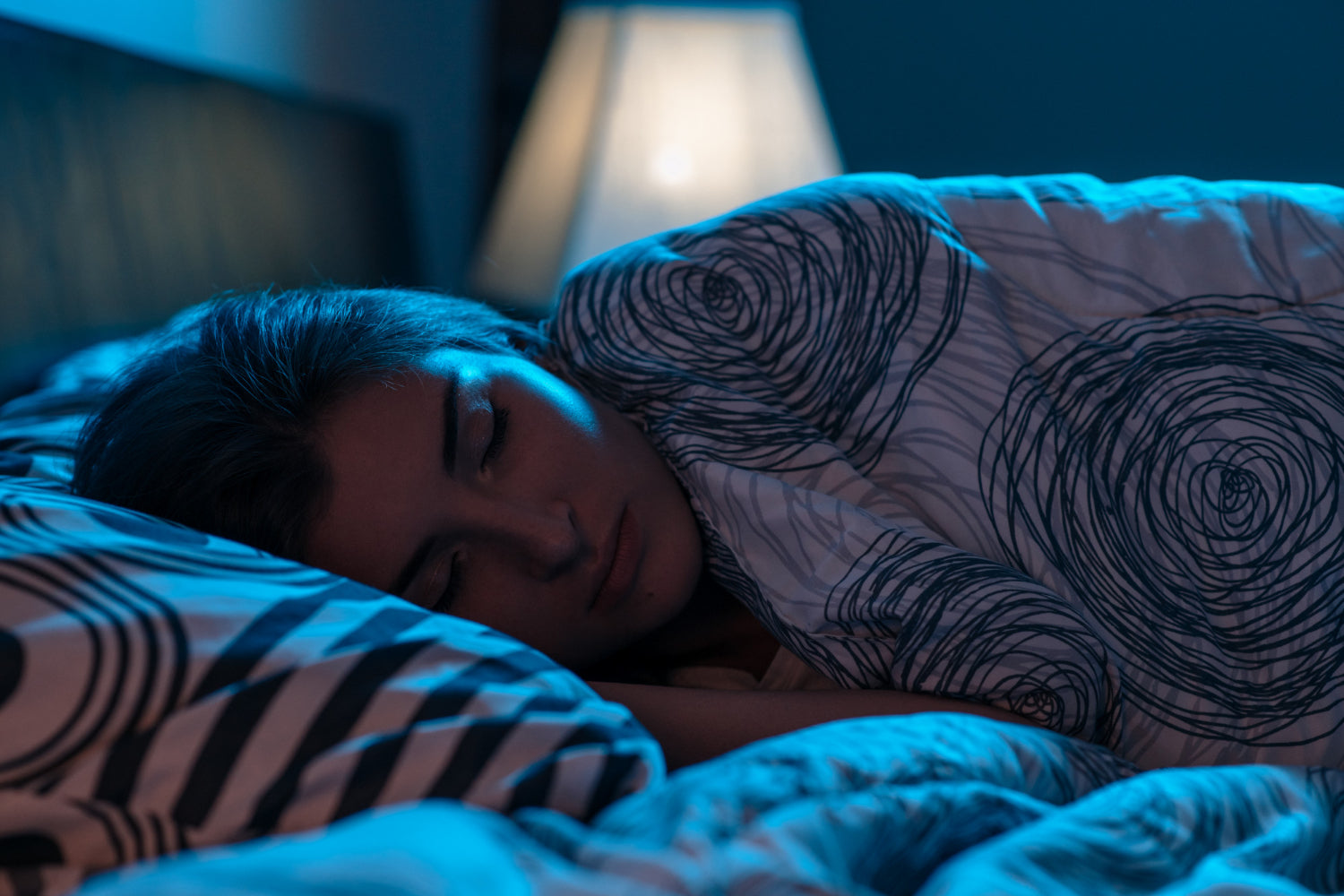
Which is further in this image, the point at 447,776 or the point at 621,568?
the point at 621,568

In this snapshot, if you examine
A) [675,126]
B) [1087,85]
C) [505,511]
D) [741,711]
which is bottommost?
[741,711]

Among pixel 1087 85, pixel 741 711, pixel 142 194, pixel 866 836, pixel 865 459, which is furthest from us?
pixel 1087 85

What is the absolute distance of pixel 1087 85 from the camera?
1.92m

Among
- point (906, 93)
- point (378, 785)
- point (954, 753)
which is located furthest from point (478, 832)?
point (906, 93)

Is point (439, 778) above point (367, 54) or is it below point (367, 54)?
Answer: below

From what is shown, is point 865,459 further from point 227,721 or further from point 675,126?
point 675,126

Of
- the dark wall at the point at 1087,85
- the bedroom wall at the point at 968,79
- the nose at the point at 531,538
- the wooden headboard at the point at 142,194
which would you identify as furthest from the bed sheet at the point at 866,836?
the dark wall at the point at 1087,85

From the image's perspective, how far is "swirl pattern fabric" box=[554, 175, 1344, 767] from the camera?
0.63 meters

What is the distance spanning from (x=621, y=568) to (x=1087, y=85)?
168cm

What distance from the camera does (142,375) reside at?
2.49ft

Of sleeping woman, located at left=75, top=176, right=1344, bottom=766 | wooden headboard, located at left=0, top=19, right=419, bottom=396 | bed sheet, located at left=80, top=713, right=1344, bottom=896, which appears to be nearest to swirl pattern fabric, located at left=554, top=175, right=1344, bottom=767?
sleeping woman, located at left=75, top=176, right=1344, bottom=766

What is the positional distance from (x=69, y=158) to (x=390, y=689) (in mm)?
908

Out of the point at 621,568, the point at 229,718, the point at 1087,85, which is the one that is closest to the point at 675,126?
the point at 1087,85

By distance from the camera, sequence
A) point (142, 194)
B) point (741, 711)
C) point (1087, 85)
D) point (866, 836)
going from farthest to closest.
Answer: point (1087, 85) < point (142, 194) < point (741, 711) < point (866, 836)
